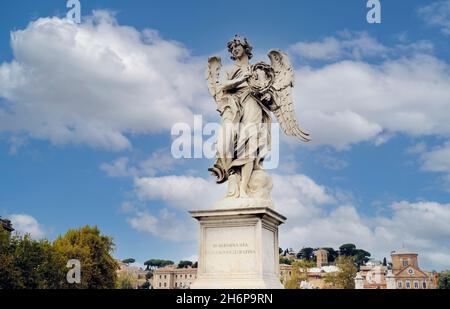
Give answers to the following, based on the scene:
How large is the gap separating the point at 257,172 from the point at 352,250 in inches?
6673

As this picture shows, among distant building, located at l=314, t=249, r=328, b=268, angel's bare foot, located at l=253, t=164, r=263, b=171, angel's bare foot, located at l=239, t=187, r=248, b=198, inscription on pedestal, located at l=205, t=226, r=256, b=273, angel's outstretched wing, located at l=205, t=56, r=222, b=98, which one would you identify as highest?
distant building, located at l=314, t=249, r=328, b=268

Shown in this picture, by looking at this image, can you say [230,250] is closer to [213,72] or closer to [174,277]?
[213,72]

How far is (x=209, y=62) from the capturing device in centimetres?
1505

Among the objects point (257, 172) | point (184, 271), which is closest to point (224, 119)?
point (257, 172)

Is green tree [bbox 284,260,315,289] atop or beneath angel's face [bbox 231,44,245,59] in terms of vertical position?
beneath

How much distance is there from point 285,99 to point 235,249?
14.9 ft

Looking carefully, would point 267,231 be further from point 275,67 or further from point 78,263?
point 78,263

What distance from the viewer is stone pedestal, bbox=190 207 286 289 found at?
12062 mm

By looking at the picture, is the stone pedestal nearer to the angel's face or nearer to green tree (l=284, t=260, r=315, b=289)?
the angel's face

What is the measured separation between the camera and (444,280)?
96.7m

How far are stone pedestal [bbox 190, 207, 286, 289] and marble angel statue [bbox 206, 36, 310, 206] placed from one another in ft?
2.78

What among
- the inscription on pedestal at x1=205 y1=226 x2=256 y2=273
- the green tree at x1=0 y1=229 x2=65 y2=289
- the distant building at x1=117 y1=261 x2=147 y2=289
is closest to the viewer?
the inscription on pedestal at x1=205 y1=226 x2=256 y2=273

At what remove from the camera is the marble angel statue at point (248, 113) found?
1348 centimetres

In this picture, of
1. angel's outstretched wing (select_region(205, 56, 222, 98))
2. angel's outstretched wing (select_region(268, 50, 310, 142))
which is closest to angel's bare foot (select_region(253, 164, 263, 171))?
angel's outstretched wing (select_region(268, 50, 310, 142))
